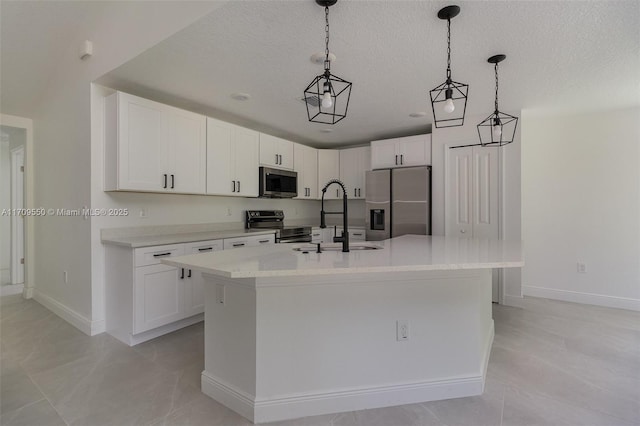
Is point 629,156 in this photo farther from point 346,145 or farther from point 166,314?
point 166,314

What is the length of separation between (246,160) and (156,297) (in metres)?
1.94

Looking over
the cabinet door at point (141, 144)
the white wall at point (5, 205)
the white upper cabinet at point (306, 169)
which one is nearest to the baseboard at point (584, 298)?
the white upper cabinet at point (306, 169)

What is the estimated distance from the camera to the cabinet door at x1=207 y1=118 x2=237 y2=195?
11.5 feet

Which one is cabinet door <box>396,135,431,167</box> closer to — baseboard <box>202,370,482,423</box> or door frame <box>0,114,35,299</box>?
baseboard <box>202,370,482,423</box>

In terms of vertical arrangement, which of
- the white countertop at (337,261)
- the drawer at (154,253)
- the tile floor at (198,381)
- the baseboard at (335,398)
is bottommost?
the tile floor at (198,381)

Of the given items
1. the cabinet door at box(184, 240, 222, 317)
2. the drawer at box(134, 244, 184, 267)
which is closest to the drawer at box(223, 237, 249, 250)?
the cabinet door at box(184, 240, 222, 317)

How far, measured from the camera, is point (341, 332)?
1.81 meters

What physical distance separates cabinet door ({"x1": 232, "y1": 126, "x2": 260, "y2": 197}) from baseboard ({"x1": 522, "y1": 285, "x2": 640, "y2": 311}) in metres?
3.96

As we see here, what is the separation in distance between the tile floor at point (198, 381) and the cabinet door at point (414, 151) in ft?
7.39

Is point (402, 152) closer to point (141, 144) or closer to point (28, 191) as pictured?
point (141, 144)

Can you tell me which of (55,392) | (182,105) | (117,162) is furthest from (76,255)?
(182,105)

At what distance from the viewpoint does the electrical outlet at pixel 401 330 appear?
1.88 meters

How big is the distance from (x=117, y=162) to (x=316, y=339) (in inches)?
93.0

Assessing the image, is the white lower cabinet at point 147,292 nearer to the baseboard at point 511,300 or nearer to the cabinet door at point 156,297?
the cabinet door at point 156,297
